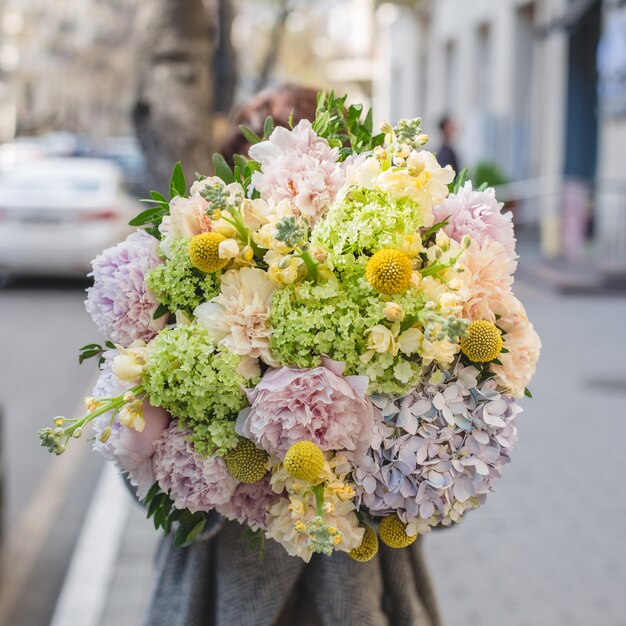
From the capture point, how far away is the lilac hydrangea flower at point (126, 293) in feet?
6.00

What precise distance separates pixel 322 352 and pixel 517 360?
39 centimetres

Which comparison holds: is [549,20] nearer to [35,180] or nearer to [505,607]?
[35,180]

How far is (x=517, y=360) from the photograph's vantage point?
1.81 meters

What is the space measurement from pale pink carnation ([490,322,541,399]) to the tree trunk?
4.32 meters

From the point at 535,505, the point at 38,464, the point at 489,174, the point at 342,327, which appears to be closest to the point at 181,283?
the point at 342,327

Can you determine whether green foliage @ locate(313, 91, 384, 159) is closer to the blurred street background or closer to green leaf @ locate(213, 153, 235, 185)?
green leaf @ locate(213, 153, 235, 185)

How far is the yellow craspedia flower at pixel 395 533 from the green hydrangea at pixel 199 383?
0.32 m

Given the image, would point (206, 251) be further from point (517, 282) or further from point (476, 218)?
point (517, 282)

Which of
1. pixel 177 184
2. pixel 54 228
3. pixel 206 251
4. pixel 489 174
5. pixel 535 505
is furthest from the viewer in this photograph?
pixel 489 174

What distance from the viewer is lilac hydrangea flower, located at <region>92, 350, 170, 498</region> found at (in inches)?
70.2

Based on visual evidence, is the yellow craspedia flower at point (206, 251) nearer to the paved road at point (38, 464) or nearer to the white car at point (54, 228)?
the paved road at point (38, 464)

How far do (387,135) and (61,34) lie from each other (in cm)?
3772

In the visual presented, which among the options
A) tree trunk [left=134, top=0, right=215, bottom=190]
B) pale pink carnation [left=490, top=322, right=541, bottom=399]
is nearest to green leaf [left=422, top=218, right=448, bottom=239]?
pale pink carnation [left=490, top=322, right=541, bottom=399]

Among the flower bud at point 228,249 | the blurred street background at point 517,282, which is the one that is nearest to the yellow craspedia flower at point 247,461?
the flower bud at point 228,249
